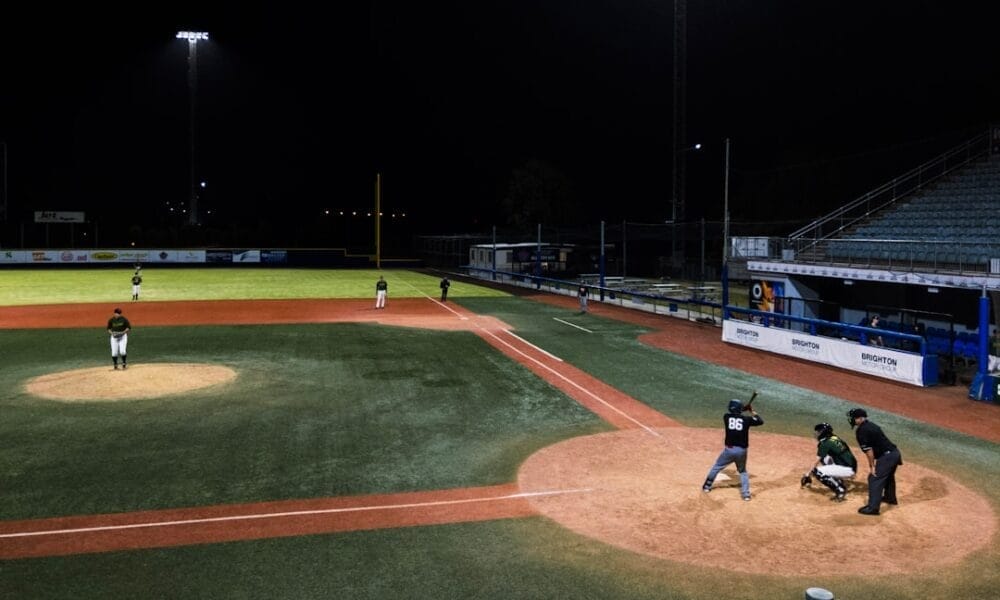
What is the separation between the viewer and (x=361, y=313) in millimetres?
38438

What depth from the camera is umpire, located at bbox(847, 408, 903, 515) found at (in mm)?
10875

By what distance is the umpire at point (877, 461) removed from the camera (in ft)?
35.7

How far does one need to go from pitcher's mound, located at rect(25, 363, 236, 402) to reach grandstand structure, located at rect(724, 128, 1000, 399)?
59.7 ft

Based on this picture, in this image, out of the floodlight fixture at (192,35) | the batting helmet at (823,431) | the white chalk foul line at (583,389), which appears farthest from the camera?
the floodlight fixture at (192,35)

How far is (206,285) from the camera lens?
57250 mm

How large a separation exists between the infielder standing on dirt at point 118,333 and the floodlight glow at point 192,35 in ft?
224

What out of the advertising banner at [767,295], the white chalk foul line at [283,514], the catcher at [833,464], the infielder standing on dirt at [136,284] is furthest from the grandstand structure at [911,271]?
the infielder standing on dirt at [136,284]

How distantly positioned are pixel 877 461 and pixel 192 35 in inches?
3353

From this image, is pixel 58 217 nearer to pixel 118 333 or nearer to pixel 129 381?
pixel 118 333

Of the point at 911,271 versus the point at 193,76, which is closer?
the point at 911,271

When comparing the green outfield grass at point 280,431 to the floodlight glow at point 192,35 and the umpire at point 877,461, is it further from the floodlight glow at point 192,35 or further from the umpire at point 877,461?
the floodlight glow at point 192,35

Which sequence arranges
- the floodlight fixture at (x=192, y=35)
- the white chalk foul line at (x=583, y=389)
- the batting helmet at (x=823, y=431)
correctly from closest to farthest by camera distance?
the batting helmet at (x=823, y=431)
the white chalk foul line at (x=583, y=389)
the floodlight fixture at (x=192, y=35)

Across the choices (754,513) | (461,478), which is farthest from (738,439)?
(461,478)

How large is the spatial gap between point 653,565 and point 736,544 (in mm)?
1369
